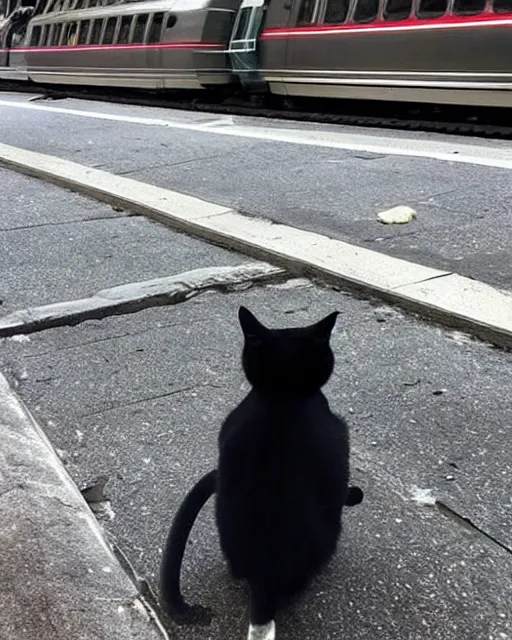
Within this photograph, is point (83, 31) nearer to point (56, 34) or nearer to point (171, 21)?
point (56, 34)

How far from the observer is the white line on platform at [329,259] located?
167 inches

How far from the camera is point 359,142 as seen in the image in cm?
1061

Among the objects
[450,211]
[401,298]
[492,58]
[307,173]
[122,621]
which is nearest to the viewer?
[122,621]

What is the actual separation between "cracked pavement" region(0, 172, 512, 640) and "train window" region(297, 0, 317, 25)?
32.7 ft

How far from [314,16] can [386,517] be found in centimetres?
1279

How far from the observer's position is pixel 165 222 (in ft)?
21.6

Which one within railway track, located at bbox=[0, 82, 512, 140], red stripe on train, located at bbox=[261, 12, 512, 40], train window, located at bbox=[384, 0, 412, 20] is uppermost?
train window, located at bbox=[384, 0, 412, 20]

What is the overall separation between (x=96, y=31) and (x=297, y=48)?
354 inches

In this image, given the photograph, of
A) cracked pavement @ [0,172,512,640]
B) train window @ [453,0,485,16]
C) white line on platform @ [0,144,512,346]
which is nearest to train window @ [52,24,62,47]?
train window @ [453,0,485,16]

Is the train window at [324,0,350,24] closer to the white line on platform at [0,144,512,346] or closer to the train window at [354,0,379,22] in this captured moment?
the train window at [354,0,379,22]

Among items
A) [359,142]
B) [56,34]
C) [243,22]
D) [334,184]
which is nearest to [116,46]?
[56,34]

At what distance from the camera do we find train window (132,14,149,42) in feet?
62.1

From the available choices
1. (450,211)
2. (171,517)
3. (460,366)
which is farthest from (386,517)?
(450,211)

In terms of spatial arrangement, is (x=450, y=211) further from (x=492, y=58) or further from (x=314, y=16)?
(x=314, y=16)
